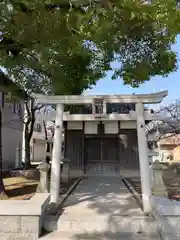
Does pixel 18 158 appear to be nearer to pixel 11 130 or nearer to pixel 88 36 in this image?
pixel 11 130

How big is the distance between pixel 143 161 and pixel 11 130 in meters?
14.4

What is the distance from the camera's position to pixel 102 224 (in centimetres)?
651

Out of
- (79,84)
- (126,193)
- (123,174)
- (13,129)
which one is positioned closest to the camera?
(126,193)

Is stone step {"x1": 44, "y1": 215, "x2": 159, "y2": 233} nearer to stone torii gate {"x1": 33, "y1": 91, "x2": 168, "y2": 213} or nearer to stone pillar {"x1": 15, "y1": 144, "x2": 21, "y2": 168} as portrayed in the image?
stone torii gate {"x1": 33, "y1": 91, "x2": 168, "y2": 213}

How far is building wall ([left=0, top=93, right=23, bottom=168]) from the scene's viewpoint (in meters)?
19.1

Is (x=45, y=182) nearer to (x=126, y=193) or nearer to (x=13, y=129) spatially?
(x=126, y=193)

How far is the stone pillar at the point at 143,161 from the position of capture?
739 centimetres

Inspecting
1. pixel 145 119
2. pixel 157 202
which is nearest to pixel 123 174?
pixel 145 119

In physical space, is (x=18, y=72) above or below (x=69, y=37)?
above

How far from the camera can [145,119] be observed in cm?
828

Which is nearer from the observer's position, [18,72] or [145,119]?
[145,119]

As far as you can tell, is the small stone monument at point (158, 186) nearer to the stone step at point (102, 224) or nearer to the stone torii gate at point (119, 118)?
the stone torii gate at point (119, 118)

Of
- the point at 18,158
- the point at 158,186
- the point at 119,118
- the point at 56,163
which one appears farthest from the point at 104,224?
the point at 18,158

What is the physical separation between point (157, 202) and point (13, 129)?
1576 cm
